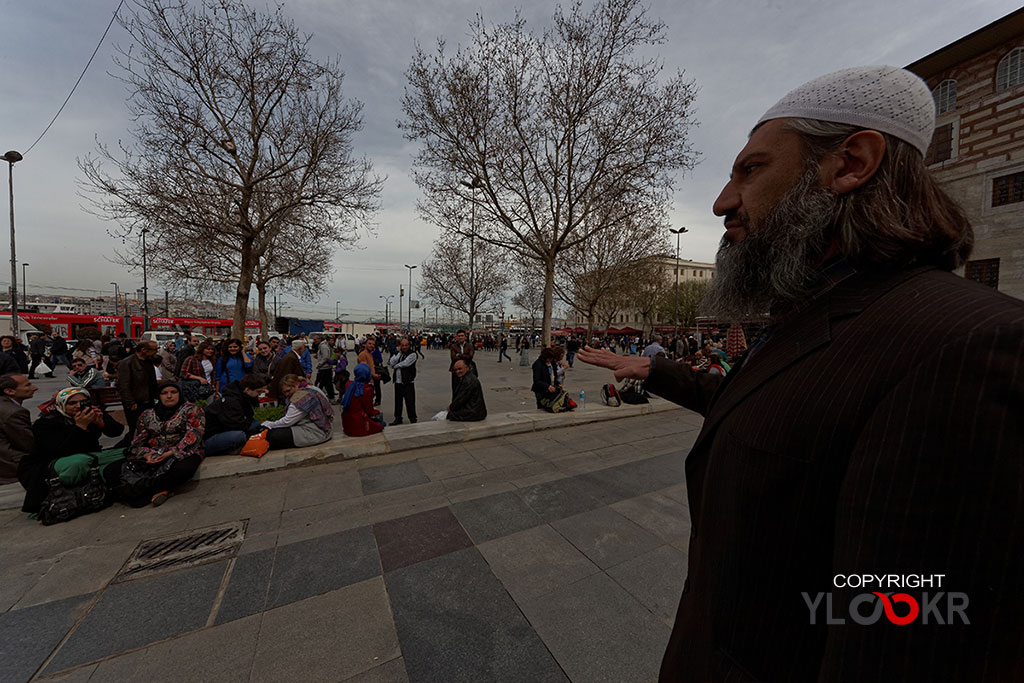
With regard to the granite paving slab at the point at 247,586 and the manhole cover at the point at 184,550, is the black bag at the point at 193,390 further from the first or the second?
the granite paving slab at the point at 247,586

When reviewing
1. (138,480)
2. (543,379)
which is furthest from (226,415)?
(543,379)

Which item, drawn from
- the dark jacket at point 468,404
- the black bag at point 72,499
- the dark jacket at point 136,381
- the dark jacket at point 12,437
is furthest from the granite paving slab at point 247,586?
the dark jacket at point 136,381

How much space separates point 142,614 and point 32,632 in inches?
22.0

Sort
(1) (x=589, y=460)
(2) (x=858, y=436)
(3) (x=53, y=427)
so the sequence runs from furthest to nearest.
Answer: (1) (x=589, y=460)
(3) (x=53, y=427)
(2) (x=858, y=436)

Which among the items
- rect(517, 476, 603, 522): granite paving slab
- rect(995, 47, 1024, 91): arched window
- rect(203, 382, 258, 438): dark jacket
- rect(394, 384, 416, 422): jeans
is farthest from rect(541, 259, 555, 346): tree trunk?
rect(995, 47, 1024, 91): arched window

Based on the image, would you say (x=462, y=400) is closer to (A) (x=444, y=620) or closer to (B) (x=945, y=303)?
(A) (x=444, y=620)

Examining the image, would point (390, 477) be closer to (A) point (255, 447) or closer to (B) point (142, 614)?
(A) point (255, 447)

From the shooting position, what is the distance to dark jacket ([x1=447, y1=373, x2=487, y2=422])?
21.7 feet

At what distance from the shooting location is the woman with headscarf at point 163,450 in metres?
3.96

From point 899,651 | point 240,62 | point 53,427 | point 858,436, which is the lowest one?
point 53,427

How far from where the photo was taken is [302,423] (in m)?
5.32

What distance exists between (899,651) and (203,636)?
332 cm

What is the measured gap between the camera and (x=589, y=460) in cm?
550

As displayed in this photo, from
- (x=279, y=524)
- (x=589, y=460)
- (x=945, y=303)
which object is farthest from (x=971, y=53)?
(x=279, y=524)
